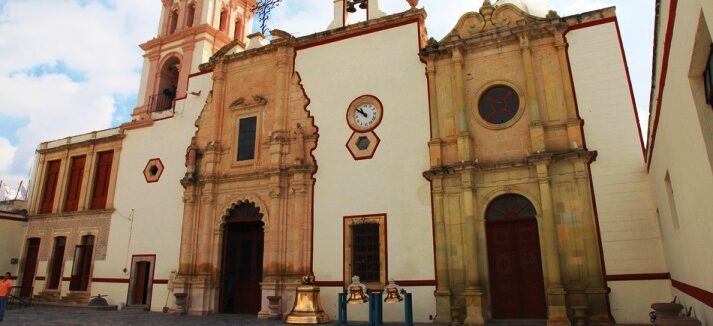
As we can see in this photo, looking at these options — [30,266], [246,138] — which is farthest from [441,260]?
[30,266]

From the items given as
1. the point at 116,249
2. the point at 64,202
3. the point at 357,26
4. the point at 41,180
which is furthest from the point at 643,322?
the point at 41,180

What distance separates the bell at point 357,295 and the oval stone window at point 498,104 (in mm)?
6103

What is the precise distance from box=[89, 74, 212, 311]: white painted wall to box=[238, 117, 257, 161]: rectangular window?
2454 millimetres

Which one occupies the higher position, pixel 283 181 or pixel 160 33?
pixel 160 33

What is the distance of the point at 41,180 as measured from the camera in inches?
920

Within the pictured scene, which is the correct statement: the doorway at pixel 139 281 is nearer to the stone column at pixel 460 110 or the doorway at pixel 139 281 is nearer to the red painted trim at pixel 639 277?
the stone column at pixel 460 110

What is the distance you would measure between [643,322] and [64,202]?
75.3 ft

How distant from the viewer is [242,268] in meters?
17.0

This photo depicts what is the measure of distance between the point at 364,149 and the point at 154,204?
29.9 ft

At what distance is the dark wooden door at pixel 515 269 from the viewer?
1251cm

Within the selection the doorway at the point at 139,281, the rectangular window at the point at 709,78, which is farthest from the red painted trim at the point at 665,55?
the doorway at the point at 139,281

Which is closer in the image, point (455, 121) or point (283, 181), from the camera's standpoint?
point (455, 121)

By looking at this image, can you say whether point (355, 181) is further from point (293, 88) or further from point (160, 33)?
point (160, 33)

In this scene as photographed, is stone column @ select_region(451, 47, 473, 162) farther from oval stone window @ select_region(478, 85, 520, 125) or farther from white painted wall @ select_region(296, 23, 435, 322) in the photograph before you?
white painted wall @ select_region(296, 23, 435, 322)
